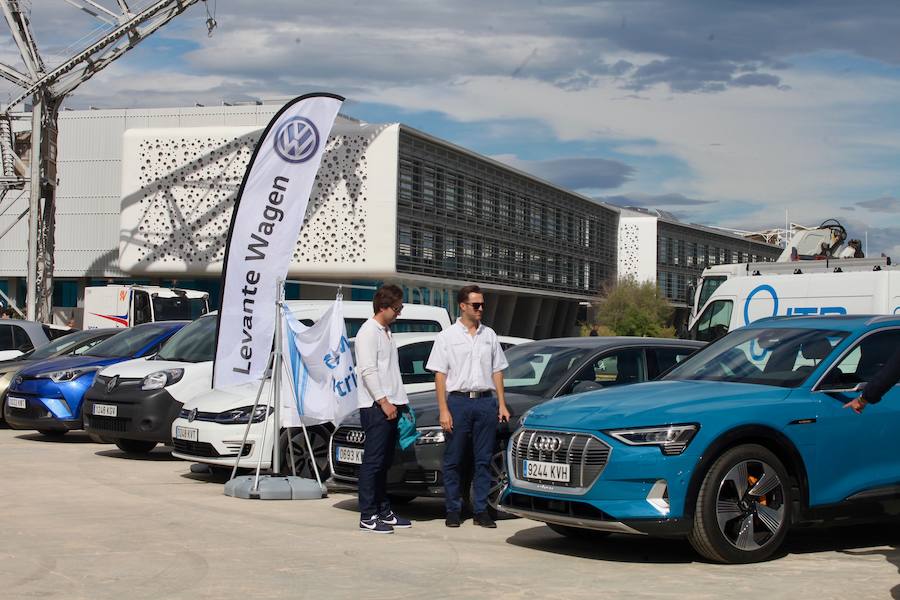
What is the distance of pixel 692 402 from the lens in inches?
305

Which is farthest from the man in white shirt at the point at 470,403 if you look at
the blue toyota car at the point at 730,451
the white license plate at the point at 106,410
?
the white license plate at the point at 106,410

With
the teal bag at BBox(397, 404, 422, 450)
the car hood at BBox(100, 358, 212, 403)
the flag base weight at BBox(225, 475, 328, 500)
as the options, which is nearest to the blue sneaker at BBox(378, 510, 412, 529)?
the teal bag at BBox(397, 404, 422, 450)

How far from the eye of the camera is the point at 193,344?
1505 centimetres

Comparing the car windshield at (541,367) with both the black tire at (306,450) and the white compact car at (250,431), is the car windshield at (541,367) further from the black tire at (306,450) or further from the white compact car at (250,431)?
the black tire at (306,450)

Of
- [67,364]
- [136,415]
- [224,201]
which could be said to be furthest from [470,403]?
[224,201]

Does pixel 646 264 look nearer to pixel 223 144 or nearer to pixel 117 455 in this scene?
pixel 223 144

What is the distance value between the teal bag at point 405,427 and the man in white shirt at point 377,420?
0.15 ft

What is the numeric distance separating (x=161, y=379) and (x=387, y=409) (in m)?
5.99

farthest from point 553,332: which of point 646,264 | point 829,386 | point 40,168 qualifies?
point 829,386

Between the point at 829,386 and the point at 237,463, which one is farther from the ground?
the point at 829,386

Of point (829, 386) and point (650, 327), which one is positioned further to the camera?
point (650, 327)

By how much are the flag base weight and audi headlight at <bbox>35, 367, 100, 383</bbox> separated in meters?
6.23

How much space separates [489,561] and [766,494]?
180 cm

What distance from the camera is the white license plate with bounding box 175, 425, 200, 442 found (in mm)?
12297
